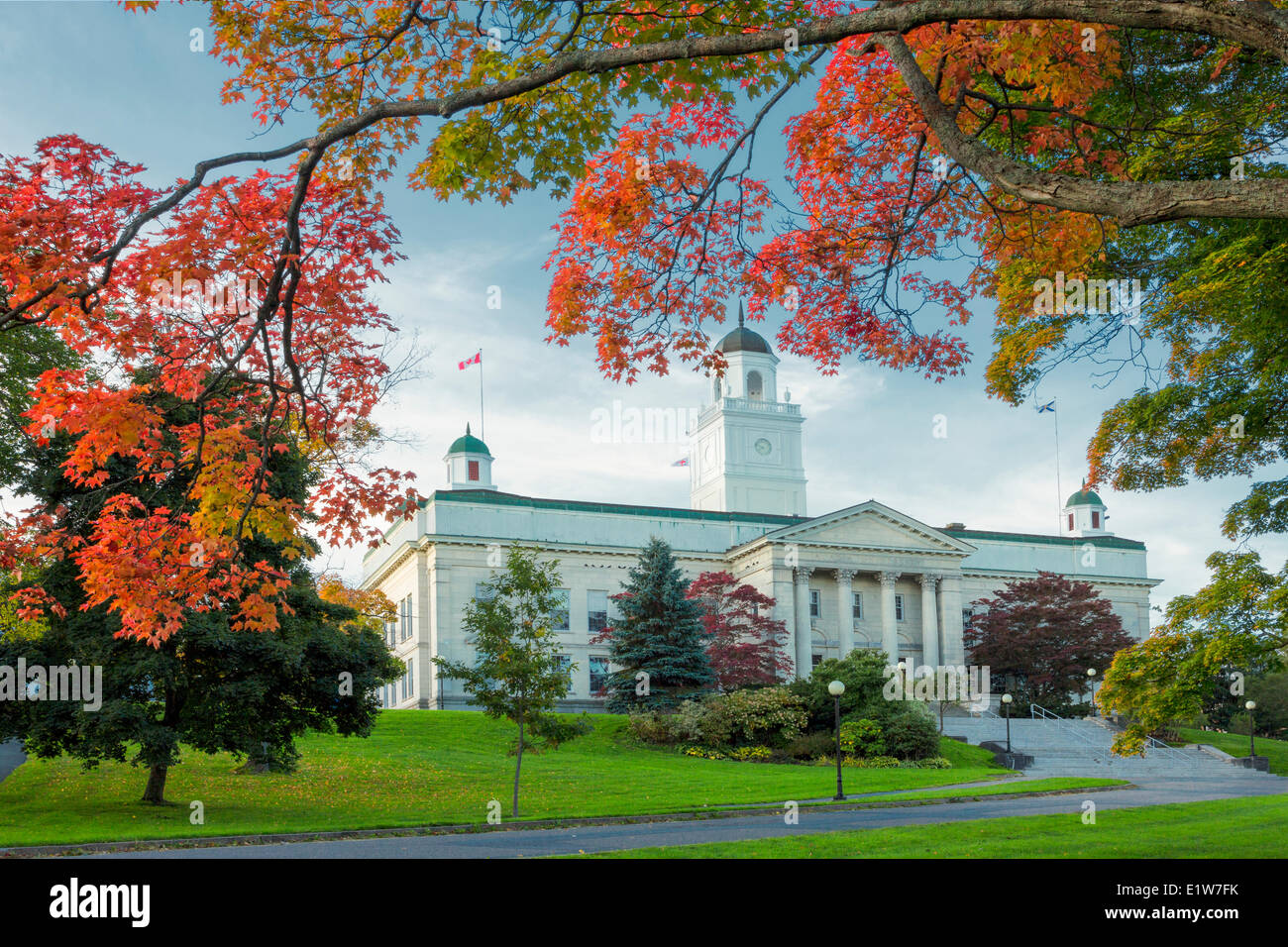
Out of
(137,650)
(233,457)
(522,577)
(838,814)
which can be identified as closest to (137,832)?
(137,650)

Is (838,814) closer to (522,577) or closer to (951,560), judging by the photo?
(522,577)

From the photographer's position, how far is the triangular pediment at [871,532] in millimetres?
65250

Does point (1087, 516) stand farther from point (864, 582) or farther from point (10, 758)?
point (10, 758)

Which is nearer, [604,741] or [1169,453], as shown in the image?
[1169,453]

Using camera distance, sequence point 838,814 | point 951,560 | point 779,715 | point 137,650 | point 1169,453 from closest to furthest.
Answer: point 1169,453, point 137,650, point 838,814, point 779,715, point 951,560

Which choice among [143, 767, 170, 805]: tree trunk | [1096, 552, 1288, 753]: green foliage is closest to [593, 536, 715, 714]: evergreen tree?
[143, 767, 170, 805]: tree trunk

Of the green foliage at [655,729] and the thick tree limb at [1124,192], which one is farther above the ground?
the thick tree limb at [1124,192]

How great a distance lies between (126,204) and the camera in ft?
30.7

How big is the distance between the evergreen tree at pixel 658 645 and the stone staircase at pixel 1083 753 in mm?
12662

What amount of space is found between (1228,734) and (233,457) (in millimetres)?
65713

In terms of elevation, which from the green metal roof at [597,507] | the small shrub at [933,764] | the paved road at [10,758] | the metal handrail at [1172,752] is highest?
the green metal roof at [597,507]

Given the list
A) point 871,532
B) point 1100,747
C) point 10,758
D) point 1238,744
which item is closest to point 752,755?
point 1100,747

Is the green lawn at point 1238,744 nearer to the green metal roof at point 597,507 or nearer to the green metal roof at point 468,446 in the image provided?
the green metal roof at point 597,507

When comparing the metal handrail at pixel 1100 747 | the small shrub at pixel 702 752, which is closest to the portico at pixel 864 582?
the metal handrail at pixel 1100 747
